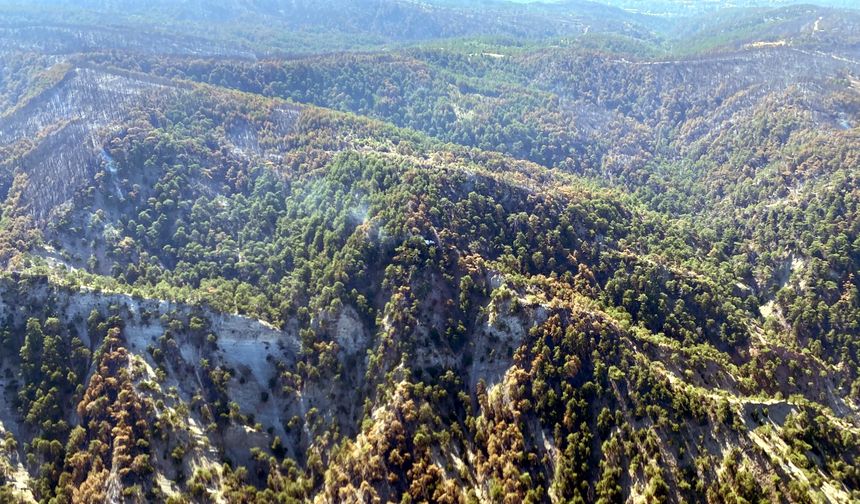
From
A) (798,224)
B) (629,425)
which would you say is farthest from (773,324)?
(629,425)

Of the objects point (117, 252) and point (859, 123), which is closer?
point (117, 252)

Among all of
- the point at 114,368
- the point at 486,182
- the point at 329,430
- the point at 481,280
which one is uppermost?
the point at 486,182

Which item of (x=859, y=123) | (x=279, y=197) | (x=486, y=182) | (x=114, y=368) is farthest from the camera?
(x=859, y=123)

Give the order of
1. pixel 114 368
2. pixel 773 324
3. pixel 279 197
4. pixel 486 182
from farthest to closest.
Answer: pixel 279 197 → pixel 486 182 → pixel 773 324 → pixel 114 368

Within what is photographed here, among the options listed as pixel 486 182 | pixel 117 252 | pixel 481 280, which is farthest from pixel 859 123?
pixel 117 252

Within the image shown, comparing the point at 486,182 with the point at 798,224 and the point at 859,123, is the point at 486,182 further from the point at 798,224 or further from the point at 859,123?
the point at 859,123

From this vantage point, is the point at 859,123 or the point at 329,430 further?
the point at 859,123

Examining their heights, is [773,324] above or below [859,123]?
below

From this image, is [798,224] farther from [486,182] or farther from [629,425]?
[629,425]

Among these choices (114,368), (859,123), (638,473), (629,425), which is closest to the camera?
(638,473)
